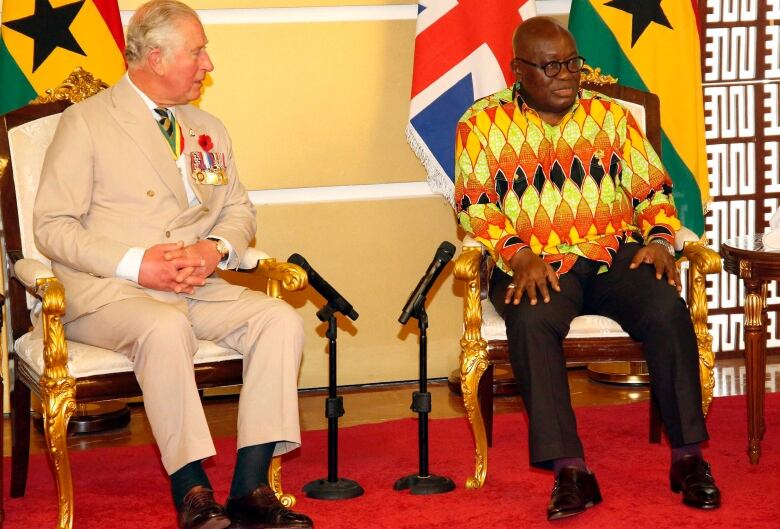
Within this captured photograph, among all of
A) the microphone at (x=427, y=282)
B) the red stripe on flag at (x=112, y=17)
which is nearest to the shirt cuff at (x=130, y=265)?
the microphone at (x=427, y=282)

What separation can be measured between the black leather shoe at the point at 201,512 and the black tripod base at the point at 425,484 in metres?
0.69

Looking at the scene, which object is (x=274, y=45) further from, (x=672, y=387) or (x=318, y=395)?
(x=672, y=387)

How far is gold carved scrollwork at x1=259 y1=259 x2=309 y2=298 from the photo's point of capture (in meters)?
3.47

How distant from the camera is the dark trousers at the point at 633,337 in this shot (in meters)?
3.33

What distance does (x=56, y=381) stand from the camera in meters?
3.19

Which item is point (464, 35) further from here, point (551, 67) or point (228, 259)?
point (228, 259)


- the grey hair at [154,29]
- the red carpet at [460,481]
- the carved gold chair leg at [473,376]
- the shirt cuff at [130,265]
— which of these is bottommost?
the red carpet at [460,481]

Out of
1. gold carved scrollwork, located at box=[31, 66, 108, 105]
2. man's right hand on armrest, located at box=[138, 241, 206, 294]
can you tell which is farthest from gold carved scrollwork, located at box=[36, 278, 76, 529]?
gold carved scrollwork, located at box=[31, 66, 108, 105]

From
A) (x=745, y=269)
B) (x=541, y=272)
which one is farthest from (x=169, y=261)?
(x=745, y=269)

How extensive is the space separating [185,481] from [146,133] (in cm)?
108

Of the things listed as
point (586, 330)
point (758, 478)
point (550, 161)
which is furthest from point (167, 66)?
point (758, 478)

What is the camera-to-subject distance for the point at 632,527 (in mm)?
3170

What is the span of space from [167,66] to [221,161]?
1.21 ft

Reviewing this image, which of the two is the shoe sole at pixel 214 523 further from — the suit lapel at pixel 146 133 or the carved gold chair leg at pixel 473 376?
the suit lapel at pixel 146 133
